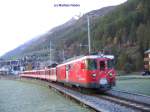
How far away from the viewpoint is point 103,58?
3400 centimetres

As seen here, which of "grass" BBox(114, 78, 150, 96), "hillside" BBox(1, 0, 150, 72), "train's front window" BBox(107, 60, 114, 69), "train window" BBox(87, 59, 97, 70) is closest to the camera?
"train window" BBox(87, 59, 97, 70)

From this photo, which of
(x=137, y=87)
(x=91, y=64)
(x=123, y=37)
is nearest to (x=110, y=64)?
(x=91, y=64)

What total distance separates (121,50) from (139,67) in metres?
23.4

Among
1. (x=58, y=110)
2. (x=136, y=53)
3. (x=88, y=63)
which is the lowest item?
(x=58, y=110)

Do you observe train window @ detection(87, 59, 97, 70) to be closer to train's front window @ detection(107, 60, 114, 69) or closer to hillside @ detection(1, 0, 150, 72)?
train's front window @ detection(107, 60, 114, 69)

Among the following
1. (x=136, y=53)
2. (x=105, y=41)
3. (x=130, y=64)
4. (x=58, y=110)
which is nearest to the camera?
(x=58, y=110)

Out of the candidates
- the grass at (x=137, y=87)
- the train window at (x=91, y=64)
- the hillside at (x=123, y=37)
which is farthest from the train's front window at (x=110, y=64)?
the hillside at (x=123, y=37)

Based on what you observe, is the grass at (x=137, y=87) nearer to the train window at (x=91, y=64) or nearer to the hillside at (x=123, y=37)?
the train window at (x=91, y=64)

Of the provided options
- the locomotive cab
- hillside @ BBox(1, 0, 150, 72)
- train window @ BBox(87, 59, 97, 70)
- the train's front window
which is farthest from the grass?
hillside @ BBox(1, 0, 150, 72)

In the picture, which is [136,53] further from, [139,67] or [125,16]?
[125,16]

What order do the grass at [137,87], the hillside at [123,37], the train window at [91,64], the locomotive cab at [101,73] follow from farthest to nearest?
the hillside at [123,37] < the grass at [137,87] < the train window at [91,64] < the locomotive cab at [101,73]

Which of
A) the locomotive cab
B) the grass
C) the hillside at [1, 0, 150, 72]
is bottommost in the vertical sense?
the grass

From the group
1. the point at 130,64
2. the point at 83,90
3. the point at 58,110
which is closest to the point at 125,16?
the point at 130,64

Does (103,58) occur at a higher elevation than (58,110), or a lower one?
higher
